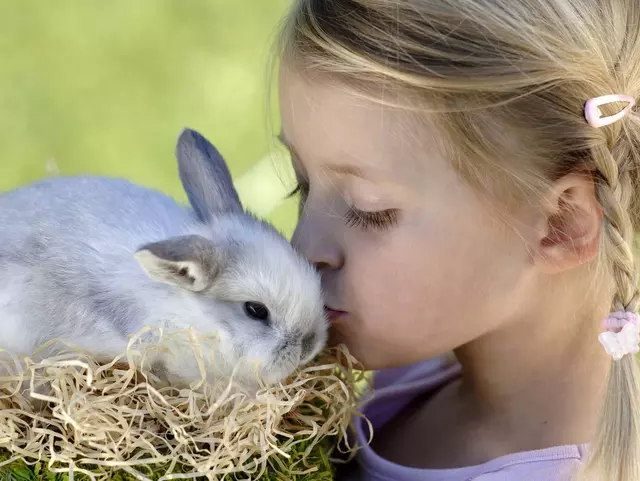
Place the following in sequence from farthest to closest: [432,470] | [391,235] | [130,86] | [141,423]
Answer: [130,86] → [432,470] → [391,235] → [141,423]

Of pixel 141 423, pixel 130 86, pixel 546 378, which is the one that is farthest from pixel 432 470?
pixel 130 86

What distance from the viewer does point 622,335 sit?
938 millimetres

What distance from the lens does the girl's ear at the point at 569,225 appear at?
98cm

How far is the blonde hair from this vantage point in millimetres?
907

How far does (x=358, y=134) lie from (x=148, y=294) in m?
0.30

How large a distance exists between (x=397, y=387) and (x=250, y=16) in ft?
4.34

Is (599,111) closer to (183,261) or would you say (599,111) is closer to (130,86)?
(183,261)

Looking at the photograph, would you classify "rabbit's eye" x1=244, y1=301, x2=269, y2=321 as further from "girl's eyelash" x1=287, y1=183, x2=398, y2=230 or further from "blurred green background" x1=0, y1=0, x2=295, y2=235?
"blurred green background" x1=0, y1=0, x2=295, y2=235

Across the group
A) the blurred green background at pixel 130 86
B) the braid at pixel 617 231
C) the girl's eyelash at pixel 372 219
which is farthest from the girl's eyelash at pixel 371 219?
the blurred green background at pixel 130 86

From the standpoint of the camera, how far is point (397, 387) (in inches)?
52.2

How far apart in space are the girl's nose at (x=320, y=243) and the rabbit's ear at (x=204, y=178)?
94 millimetres

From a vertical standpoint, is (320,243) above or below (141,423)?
above

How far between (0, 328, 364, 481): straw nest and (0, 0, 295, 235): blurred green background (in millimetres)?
1057

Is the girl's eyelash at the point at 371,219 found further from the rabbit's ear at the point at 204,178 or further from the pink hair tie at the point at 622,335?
the pink hair tie at the point at 622,335
